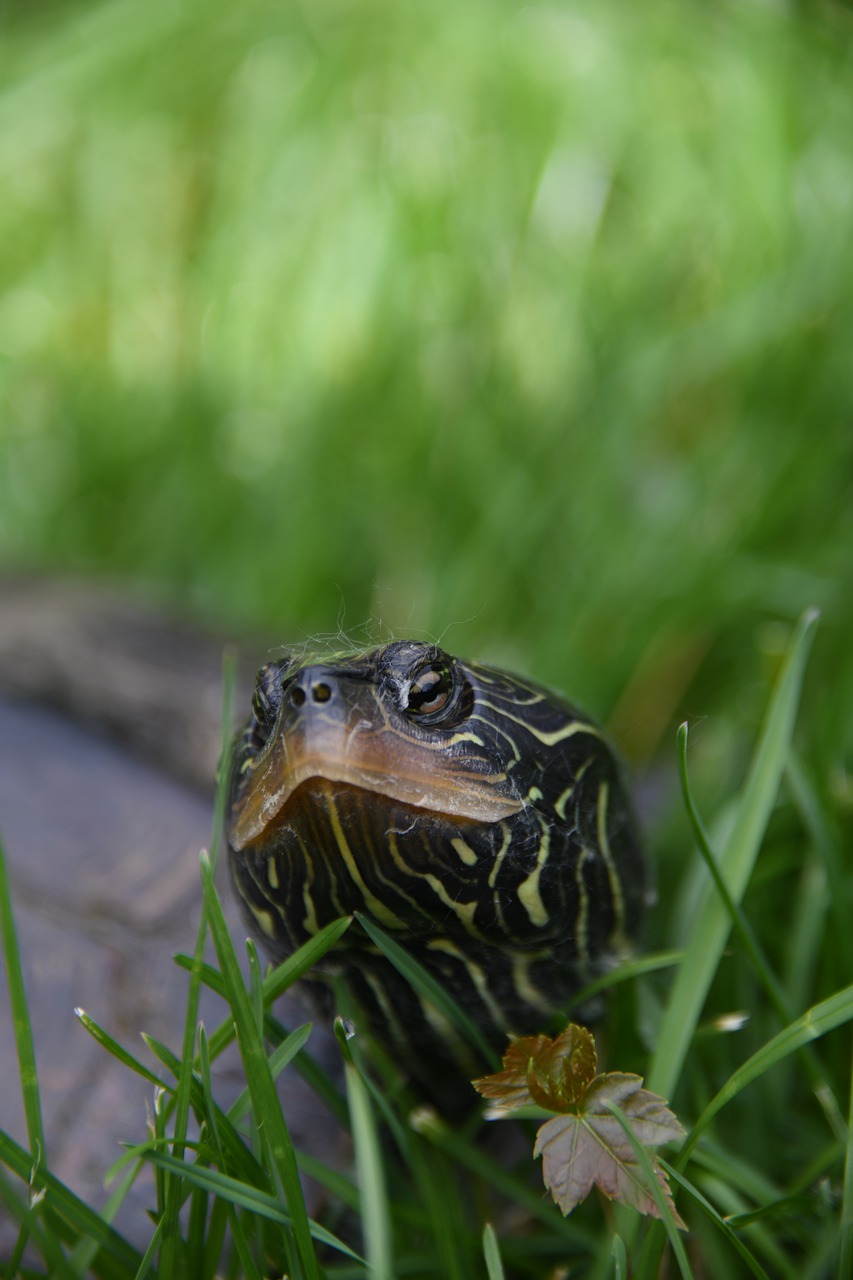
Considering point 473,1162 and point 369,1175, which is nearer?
point 369,1175

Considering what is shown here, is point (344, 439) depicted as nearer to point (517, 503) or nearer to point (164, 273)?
point (517, 503)

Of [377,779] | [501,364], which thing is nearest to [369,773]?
[377,779]

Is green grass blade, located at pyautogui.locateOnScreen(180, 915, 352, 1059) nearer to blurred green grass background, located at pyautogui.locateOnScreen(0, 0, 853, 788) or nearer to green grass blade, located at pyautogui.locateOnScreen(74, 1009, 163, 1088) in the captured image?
green grass blade, located at pyautogui.locateOnScreen(74, 1009, 163, 1088)

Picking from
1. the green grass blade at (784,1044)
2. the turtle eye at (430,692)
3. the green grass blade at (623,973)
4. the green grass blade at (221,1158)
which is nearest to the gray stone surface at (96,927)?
the green grass blade at (221,1158)

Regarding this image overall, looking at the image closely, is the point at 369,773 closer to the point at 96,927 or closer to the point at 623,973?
the point at 623,973

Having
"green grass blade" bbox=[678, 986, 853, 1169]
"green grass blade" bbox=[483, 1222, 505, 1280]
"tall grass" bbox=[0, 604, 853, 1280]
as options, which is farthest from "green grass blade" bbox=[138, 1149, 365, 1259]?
"green grass blade" bbox=[678, 986, 853, 1169]
